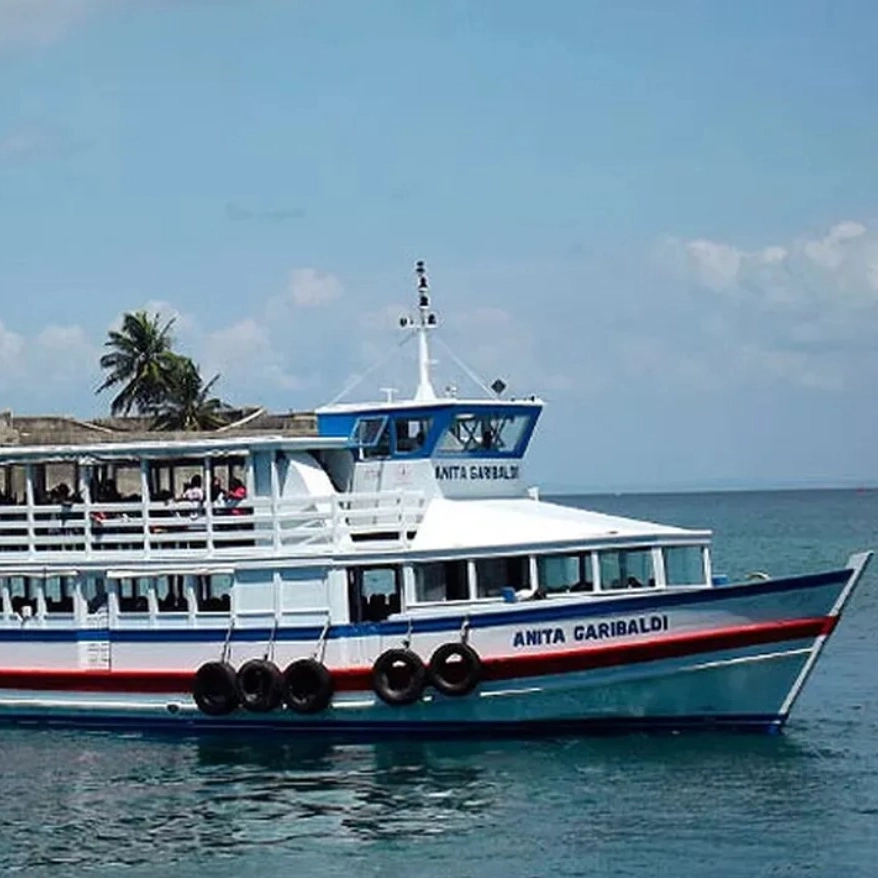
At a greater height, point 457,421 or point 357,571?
point 457,421

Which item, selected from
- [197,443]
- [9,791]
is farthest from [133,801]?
[197,443]

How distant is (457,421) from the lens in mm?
28516

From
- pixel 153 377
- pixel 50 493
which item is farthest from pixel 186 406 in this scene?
pixel 50 493

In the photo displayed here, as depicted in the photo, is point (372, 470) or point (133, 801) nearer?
point (133, 801)

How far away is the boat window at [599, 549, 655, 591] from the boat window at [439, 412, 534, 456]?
10.1 feet

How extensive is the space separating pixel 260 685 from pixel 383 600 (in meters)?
2.15

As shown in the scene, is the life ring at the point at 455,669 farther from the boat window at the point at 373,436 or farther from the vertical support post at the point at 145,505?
the vertical support post at the point at 145,505

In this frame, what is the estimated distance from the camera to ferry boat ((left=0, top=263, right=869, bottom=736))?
2577cm

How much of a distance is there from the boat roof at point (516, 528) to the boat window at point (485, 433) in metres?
0.89

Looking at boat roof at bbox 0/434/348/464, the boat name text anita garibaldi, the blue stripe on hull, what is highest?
boat roof at bbox 0/434/348/464

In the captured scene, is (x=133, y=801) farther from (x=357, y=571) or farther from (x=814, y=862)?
(x=814, y=862)

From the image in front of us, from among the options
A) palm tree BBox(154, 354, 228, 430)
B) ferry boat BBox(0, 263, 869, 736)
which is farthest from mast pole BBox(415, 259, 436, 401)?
palm tree BBox(154, 354, 228, 430)

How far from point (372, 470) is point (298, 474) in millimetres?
1156

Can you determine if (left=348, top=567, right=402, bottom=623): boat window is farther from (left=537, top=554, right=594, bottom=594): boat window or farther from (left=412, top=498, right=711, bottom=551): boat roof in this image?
(left=537, top=554, right=594, bottom=594): boat window
